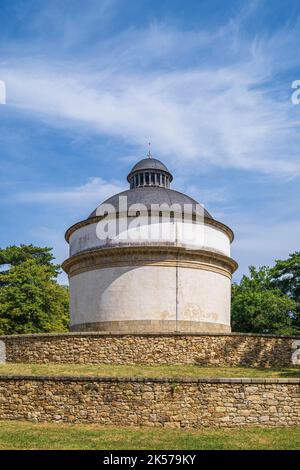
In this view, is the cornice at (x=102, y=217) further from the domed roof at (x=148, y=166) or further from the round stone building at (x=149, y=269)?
the domed roof at (x=148, y=166)

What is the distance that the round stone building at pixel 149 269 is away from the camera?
75.4 feet

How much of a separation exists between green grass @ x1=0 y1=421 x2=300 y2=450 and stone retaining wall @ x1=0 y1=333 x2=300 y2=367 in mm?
6070

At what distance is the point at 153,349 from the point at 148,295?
3390mm

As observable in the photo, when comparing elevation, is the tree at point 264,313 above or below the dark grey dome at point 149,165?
below

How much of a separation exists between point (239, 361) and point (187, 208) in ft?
27.3

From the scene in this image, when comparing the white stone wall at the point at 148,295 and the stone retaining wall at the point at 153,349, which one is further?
the white stone wall at the point at 148,295

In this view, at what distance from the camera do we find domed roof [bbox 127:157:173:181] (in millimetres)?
28797

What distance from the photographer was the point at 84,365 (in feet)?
63.4

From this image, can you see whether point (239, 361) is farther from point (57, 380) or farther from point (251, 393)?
point (57, 380)

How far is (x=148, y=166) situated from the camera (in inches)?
1137

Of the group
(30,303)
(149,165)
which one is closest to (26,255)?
(30,303)

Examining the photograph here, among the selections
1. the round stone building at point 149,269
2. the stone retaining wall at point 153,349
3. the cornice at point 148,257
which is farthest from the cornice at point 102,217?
the stone retaining wall at point 153,349

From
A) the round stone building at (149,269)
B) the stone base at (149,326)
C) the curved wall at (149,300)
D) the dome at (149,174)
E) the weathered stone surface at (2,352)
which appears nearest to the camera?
the weathered stone surface at (2,352)
